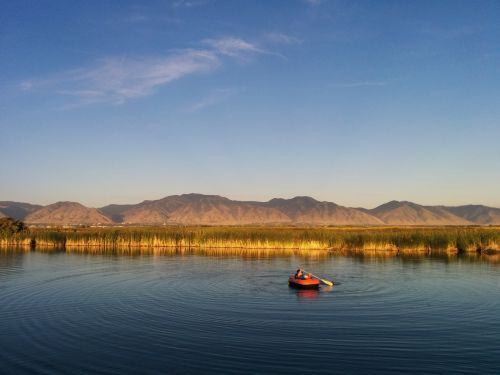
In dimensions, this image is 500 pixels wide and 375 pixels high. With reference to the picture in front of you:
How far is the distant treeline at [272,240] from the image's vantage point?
163 feet

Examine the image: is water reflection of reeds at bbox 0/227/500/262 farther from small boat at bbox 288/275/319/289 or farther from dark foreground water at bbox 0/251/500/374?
small boat at bbox 288/275/319/289

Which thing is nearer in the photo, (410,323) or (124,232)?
(410,323)

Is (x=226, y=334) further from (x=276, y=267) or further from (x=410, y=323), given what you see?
(x=276, y=267)

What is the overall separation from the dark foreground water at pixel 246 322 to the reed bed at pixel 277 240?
15.4m

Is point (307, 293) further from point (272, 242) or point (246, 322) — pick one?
point (272, 242)

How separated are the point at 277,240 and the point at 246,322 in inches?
1383

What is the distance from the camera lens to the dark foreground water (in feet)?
44.5

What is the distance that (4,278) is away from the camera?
1186 inches

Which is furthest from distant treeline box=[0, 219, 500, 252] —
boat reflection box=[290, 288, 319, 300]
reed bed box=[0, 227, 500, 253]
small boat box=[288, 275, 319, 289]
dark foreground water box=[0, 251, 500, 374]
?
boat reflection box=[290, 288, 319, 300]

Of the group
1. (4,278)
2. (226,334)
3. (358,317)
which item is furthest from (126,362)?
(4,278)

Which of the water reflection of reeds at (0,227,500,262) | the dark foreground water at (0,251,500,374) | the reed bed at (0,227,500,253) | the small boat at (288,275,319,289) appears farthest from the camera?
the reed bed at (0,227,500,253)

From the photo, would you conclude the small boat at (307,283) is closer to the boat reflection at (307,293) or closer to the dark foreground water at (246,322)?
the boat reflection at (307,293)

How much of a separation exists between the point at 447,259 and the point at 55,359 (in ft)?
116

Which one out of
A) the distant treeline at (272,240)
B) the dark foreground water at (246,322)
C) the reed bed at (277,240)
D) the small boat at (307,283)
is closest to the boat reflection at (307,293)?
the dark foreground water at (246,322)
